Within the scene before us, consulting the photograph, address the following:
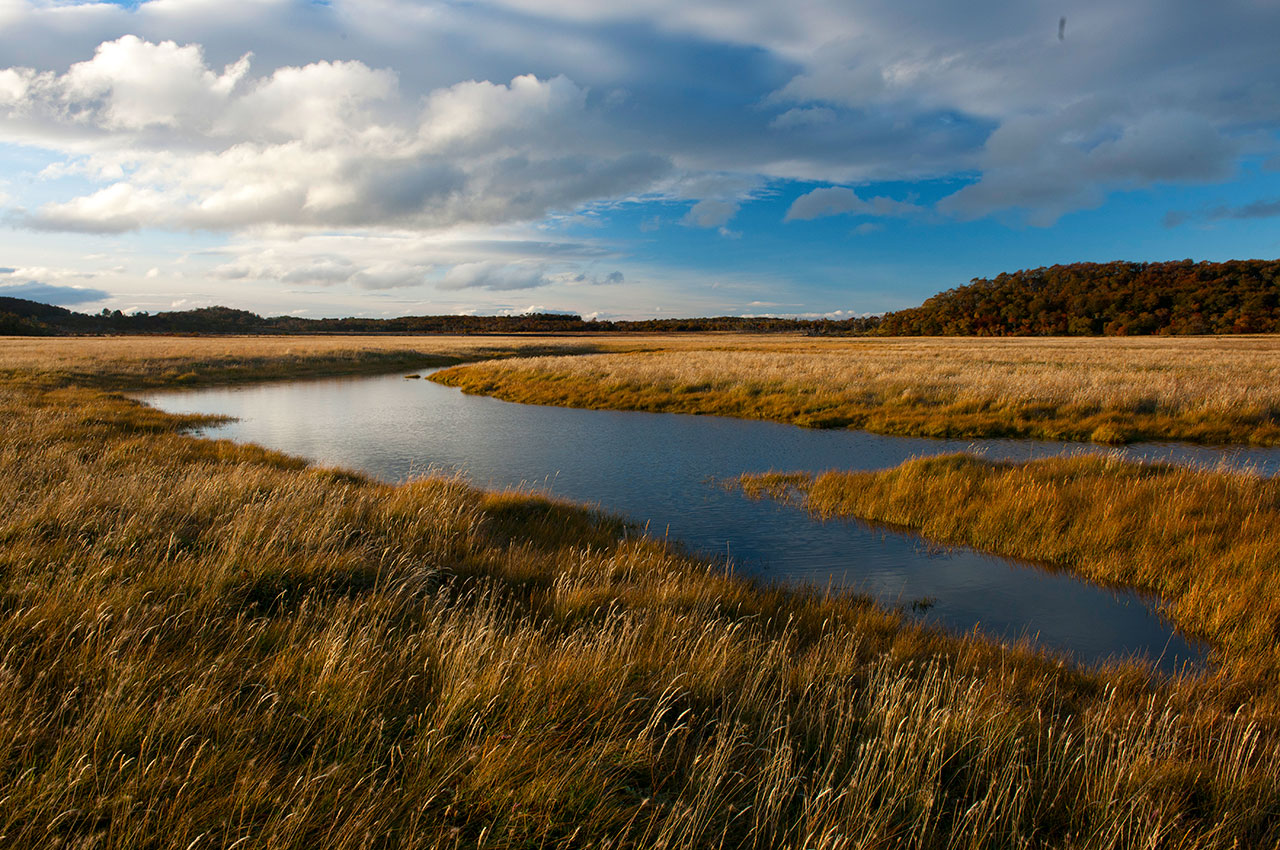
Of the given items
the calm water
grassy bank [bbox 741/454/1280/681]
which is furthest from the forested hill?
grassy bank [bbox 741/454/1280/681]

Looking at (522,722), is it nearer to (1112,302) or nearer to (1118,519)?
(1118,519)

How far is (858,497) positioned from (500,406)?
21.3 meters

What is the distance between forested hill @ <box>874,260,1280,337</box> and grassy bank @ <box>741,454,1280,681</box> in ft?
370

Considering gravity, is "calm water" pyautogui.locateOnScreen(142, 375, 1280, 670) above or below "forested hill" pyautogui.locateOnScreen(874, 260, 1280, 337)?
below

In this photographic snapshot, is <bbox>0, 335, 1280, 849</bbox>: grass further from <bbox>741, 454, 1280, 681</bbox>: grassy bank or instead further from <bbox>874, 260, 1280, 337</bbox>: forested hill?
<bbox>874, 260, 1280, 337</bbox>: forested hill

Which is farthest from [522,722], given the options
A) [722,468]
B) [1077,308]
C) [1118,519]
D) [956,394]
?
[1077,308]

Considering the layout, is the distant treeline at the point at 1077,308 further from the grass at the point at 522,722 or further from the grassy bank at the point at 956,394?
the grass at the point at 522,722

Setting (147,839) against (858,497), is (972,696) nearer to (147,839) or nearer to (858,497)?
(147,839)

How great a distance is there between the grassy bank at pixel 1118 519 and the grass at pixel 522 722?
2.26m

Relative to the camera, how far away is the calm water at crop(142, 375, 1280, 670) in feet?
27.4

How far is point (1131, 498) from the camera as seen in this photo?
10.9 m

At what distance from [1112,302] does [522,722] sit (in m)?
135

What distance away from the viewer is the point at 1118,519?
406 inches

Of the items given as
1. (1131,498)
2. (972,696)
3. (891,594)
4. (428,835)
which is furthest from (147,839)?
(1131,498)
